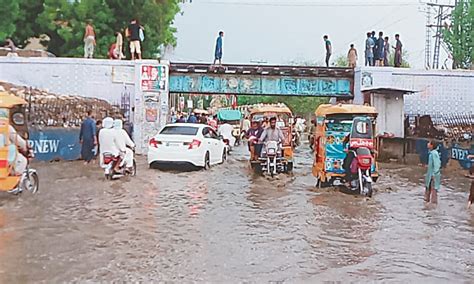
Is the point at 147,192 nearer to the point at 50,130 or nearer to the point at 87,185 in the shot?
the point at 87,185

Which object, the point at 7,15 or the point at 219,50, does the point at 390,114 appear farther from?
the point at 7,15

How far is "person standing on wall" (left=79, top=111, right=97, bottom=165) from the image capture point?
70.4ft

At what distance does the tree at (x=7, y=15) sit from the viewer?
32562mm

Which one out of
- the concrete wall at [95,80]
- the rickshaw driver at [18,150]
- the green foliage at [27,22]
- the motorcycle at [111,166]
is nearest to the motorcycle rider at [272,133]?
the motorcycle at [111,166]

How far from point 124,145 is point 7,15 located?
17.8 metres

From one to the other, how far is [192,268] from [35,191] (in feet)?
24.6

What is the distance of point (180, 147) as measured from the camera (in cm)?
2119

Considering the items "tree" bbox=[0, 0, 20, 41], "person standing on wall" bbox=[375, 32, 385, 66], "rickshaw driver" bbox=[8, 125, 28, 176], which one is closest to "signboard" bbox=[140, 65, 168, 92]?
"tree" bbox=[0, 0, 20, 41]

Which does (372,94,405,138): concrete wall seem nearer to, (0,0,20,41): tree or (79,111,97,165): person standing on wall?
(79,111,97,165): person standing on wall

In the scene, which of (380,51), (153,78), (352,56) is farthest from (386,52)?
(153,78)

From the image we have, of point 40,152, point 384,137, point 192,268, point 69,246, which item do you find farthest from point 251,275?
point 384,137

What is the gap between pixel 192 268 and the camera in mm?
8516

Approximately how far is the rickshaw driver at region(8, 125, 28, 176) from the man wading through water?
27.0ft

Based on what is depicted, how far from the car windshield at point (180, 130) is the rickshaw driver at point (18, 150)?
25.5ft
